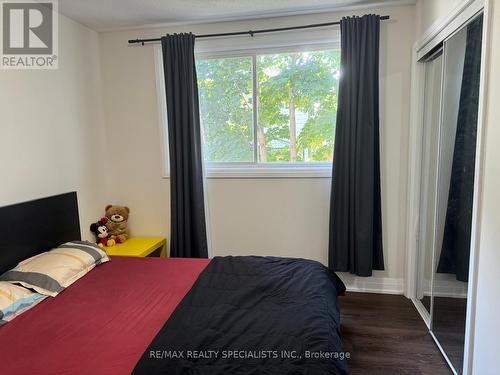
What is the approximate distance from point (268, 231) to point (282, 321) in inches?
64.1

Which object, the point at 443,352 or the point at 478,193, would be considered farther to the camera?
the point at 443,352

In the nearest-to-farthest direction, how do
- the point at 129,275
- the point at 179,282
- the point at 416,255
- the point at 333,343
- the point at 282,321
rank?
the point at 333,343 < the point at 282,321 < the point at 179,282 < the point at 129,275 < the point at 416,255

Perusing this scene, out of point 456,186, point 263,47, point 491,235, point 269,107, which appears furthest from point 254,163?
point 491,235

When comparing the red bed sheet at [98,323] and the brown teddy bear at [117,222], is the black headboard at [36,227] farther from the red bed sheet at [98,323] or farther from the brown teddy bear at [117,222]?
the red bed sheet at [98,323]

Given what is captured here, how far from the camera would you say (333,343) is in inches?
57.4

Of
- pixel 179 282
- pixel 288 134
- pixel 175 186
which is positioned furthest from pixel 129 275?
pixel 288 134

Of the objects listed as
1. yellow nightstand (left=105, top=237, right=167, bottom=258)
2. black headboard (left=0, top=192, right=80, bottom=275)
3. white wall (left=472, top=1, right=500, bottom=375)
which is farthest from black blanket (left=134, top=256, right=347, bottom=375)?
black headboard (left=0, top=192, right=80, bottom=275)

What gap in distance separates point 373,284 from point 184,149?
219 centimetres

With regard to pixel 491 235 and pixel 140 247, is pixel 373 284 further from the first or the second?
pixel 140 247

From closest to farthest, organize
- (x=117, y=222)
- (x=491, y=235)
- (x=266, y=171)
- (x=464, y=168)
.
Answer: (x=491, y=235) → (x=464, y=168) → (x=266, y=171) → (x=117, y=222)

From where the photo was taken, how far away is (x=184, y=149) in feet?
9.93

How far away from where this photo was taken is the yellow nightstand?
2.89 meters

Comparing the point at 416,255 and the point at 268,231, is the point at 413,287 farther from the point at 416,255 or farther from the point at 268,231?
the point at 268,231

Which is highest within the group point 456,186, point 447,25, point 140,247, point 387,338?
point 447,25
